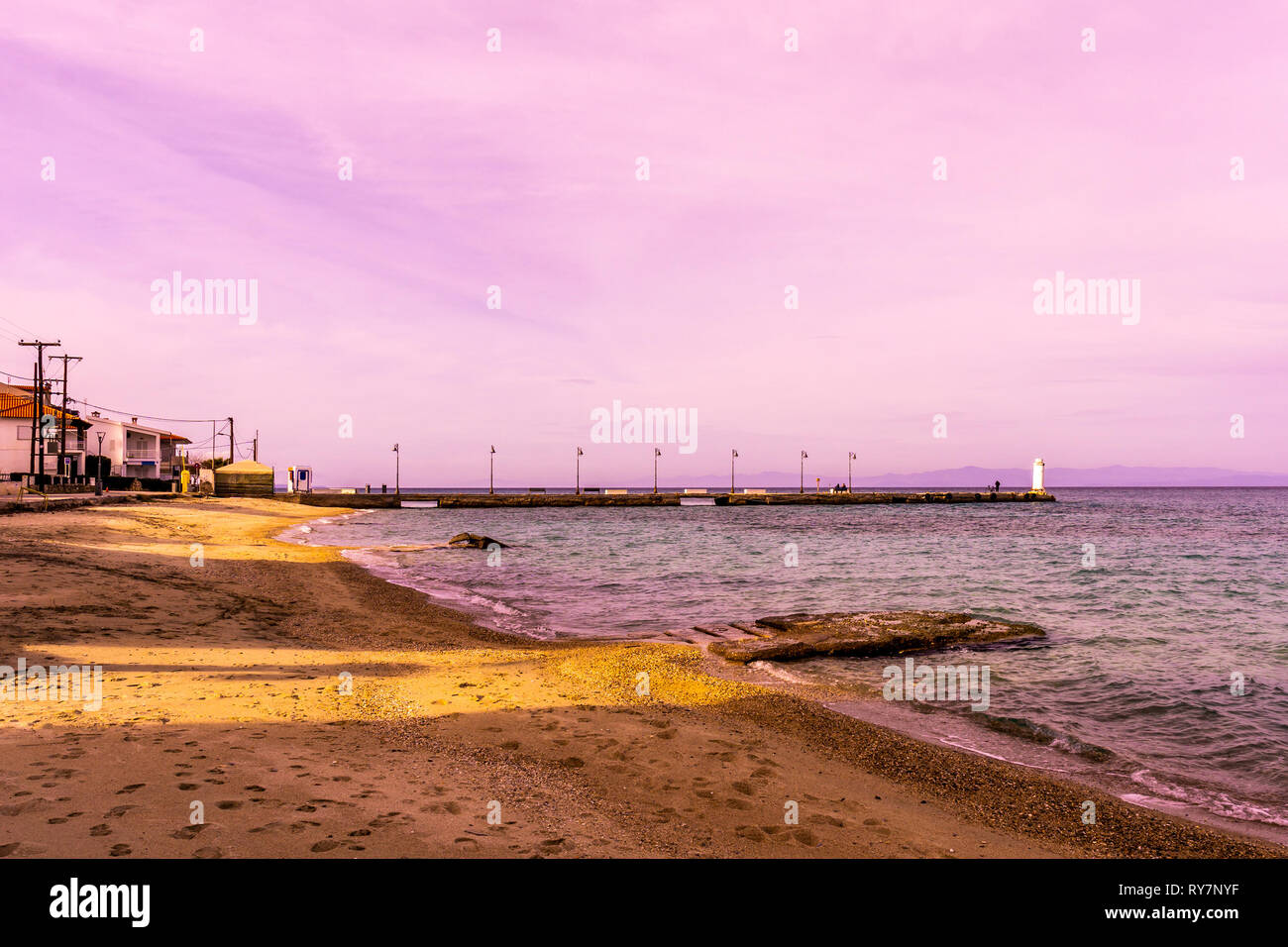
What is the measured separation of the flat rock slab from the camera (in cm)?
1391

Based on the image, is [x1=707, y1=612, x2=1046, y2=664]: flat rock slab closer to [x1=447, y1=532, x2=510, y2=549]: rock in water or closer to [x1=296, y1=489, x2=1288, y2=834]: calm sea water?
[x1=296, y1=489, x2=1288, y2=834]: calm sea water

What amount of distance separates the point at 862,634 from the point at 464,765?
1042 centimetres

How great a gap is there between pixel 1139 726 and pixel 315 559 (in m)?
27.3

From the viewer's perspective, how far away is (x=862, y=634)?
15008 millimetres

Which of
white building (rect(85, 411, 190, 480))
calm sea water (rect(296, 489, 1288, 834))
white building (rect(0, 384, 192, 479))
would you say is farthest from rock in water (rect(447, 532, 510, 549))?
white building (rect(85, 411, 190, 480))

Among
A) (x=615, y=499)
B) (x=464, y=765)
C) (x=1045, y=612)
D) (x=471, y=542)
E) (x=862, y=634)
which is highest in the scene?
(x=464, y=765)

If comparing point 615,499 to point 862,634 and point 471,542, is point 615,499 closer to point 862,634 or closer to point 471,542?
point 471,542

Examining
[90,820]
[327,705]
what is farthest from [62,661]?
[90,820]

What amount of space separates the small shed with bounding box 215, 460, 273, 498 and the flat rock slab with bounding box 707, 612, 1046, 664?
296 feet

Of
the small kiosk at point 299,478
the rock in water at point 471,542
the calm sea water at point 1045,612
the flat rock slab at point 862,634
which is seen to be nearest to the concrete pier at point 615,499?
the small kiosk at point 299,478

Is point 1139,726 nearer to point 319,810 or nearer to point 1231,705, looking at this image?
point 1231,705

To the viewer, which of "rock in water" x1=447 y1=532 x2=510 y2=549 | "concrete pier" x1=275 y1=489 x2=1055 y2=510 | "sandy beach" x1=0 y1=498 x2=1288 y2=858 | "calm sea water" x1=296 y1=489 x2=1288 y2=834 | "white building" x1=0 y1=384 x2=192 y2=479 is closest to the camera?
"sandy beach" x1=0 y1=498 x2=1288 y2=858

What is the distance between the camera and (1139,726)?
10.3 meters

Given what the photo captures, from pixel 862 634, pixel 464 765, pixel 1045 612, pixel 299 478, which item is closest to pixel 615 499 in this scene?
pixel 299 478
